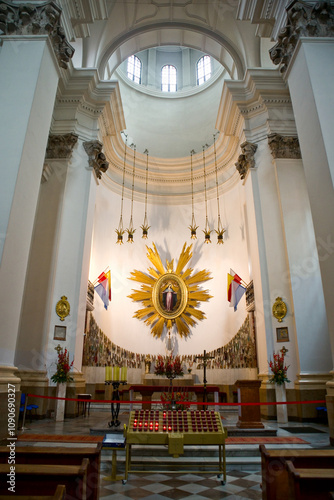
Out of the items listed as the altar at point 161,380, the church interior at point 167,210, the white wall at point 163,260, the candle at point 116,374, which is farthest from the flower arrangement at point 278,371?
the altar at point 161,380

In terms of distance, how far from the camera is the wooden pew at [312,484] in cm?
199

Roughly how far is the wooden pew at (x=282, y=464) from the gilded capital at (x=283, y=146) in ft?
24.8

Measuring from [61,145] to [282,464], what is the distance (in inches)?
332

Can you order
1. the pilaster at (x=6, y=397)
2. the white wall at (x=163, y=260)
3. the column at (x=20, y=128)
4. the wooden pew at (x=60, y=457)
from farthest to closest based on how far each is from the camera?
the white wall at (x=163, y=260), the column at (x=20, y=128), the pilaster at (x=6, y=397), the wooden pew at (x=60, y=457)

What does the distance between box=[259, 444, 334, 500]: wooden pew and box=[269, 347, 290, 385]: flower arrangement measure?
15.1ft

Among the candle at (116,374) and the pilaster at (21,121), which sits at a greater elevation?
the pilaster at (21,121)

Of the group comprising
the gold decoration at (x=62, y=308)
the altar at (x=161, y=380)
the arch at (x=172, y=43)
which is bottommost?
the altar at (x=161, y=380)

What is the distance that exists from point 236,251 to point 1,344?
9074mm

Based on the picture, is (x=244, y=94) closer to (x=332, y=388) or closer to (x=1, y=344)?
(x=332, y=388)

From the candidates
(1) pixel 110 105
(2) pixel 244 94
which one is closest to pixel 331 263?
(2) pixel 244 94

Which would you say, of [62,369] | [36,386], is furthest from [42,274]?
[36,386]

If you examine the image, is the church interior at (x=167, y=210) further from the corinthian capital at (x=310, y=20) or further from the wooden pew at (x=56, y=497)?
the wooden pew at (x=56, y=497)

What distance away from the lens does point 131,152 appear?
14.0 m

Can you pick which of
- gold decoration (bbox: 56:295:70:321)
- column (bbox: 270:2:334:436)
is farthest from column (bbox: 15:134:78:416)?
column (bbox: 270:2:334:436)
